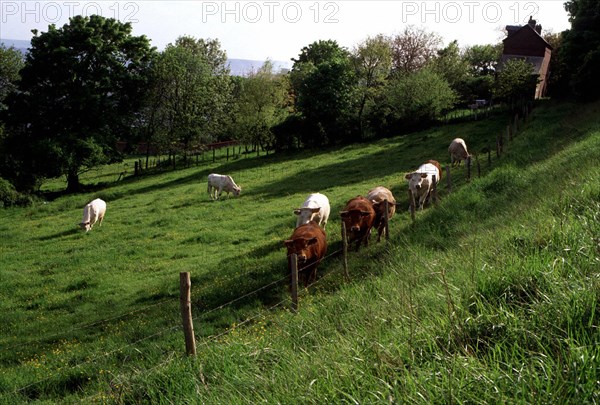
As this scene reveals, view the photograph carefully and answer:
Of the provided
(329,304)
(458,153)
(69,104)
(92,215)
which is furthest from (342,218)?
(69,104)

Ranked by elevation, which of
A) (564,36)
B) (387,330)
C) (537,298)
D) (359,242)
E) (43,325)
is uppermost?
(564,36)

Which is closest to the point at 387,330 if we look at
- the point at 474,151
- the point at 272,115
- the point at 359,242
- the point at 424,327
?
the point at 424,327

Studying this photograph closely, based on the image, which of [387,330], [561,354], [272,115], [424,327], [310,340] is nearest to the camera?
[561,354]

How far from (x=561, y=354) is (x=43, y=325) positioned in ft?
38.2

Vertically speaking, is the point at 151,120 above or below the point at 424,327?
above

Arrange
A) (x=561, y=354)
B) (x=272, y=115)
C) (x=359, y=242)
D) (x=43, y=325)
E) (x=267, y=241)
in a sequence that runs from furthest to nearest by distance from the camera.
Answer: (x=272, y=115), (x=267, y=241), (x=359, y=242), (x=43, y=325), (x=561, y=354)

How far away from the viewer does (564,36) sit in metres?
38.8

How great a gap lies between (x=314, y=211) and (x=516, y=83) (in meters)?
33.0

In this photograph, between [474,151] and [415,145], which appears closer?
[474,151]

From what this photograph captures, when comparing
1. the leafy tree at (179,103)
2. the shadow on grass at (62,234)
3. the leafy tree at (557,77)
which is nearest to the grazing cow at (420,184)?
the shadow on grass at (62,234)

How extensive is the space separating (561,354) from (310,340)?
9.30 ft

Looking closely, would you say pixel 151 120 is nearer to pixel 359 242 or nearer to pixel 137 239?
pixel 137 239

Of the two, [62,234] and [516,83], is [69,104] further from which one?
[516,83]

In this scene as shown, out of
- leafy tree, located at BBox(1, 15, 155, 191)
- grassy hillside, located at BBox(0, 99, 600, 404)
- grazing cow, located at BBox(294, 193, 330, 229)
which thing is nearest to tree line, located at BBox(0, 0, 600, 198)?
leafy tree, located at BBox(1, 15, 155, 191)
